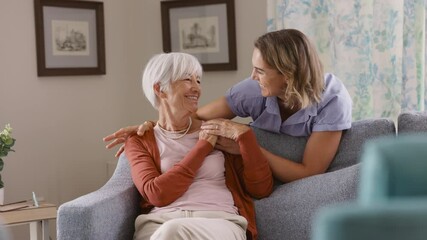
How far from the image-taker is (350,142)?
2791 millimetres

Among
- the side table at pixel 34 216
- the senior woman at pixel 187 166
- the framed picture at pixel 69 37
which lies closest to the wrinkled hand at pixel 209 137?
the senior woman at pixel 187 166

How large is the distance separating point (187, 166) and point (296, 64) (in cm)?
54

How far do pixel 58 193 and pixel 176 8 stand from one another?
1.19 meters

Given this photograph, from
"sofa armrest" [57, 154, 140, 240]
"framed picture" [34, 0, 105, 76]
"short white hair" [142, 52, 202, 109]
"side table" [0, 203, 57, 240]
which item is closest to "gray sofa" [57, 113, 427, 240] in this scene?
"sofa armrest" [57, 154, 140, 240]

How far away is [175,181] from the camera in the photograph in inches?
103

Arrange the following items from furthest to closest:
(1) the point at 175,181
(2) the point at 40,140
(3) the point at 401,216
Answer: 1. (2) the point at 40,140
2. (1) the point at 175,181
3. (3) the point at 401,216

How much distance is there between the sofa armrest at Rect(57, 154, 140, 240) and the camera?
2434 millimetres

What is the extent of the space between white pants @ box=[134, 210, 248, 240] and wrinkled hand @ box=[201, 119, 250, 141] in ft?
0.93

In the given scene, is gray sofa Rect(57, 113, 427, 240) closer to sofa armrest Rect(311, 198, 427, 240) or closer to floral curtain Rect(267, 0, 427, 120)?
floral curtain Rect(267, 0, 427, 120)

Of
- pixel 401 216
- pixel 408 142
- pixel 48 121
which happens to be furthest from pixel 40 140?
pixel 401 216

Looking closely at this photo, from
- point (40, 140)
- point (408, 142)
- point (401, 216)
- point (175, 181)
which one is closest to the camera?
point (401, 216)

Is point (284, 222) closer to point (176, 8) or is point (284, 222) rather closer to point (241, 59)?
point (241, 59)

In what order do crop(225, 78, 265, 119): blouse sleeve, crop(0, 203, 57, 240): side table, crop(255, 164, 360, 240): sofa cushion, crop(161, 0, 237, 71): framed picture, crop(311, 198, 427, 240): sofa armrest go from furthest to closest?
1. crop(161, 0, 237, 71): framed picture
2. crop(0, 203, 57, 240): side table
3. crop(225, 78, 265, 119): blouse sleeve
4. crop(255, 164, 360, 240): sofa cushion
5. crop(311, 198, 427, 240): sofa armrest

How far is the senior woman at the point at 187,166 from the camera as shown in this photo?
8.63ft
